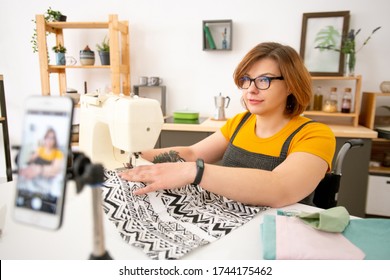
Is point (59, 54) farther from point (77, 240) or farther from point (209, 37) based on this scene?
point (77, 240)

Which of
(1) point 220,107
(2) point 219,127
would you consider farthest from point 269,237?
(1) point 220,107

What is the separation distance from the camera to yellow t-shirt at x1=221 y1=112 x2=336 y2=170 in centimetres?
84

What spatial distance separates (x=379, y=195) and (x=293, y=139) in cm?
135

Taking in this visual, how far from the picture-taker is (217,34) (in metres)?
2.25

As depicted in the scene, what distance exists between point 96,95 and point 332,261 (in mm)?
606

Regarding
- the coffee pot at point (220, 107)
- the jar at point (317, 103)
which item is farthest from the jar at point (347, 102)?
the coffee pot at point (220, 107)

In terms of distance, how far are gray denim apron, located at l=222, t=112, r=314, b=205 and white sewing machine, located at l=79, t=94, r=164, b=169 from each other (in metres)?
0.41

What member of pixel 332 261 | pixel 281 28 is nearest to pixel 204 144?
pixel 332 261

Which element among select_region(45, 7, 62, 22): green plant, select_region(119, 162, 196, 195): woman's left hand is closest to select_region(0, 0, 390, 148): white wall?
select_region(45, 7, 62, 22): green plant

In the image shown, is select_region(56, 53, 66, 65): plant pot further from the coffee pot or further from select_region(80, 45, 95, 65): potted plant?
the coffee pot

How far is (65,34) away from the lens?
2.29m

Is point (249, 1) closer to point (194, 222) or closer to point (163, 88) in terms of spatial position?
point (163, 88)

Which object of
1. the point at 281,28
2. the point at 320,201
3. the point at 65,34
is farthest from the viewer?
the point at 65,34

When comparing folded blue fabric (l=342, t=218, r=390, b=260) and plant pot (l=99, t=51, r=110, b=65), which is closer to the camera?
folded blue fabric (l=342, t=218, r=390, b=260)
